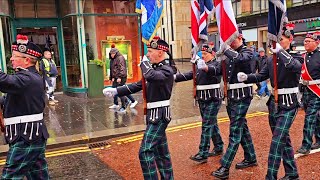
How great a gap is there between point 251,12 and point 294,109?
81.2ft

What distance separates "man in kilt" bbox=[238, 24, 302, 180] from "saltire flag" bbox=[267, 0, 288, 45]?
5.0 inches

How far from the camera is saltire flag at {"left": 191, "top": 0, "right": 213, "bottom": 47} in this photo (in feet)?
17.9

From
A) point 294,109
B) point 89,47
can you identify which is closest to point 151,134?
point 294,109

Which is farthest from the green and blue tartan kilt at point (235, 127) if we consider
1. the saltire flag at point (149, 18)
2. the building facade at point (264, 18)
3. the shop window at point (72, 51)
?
the building facade at point (264, 18)

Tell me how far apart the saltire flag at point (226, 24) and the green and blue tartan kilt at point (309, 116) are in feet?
7.08

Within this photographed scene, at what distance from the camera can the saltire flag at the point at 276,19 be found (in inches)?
170

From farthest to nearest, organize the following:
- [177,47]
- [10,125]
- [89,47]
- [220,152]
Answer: [177,47], [89,47], [220,152], [10,125]

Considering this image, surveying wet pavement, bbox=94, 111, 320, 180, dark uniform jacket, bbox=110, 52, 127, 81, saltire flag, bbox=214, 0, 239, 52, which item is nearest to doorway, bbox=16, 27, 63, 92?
dark uniform jacket, bbox=110, 52, 127, 81

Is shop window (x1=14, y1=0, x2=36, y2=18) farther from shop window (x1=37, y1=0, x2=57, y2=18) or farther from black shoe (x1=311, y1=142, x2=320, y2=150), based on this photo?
black shoe (x1=311, y1=142, x2=320, y2=150)

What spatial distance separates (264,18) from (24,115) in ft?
81.1

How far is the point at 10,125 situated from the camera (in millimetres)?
3711

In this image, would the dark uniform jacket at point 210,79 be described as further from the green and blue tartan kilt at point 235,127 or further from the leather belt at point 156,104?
the leather belt at point 156,104

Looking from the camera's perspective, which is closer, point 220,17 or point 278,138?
point 278,138

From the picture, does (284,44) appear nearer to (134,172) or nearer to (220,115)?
(134,172)
